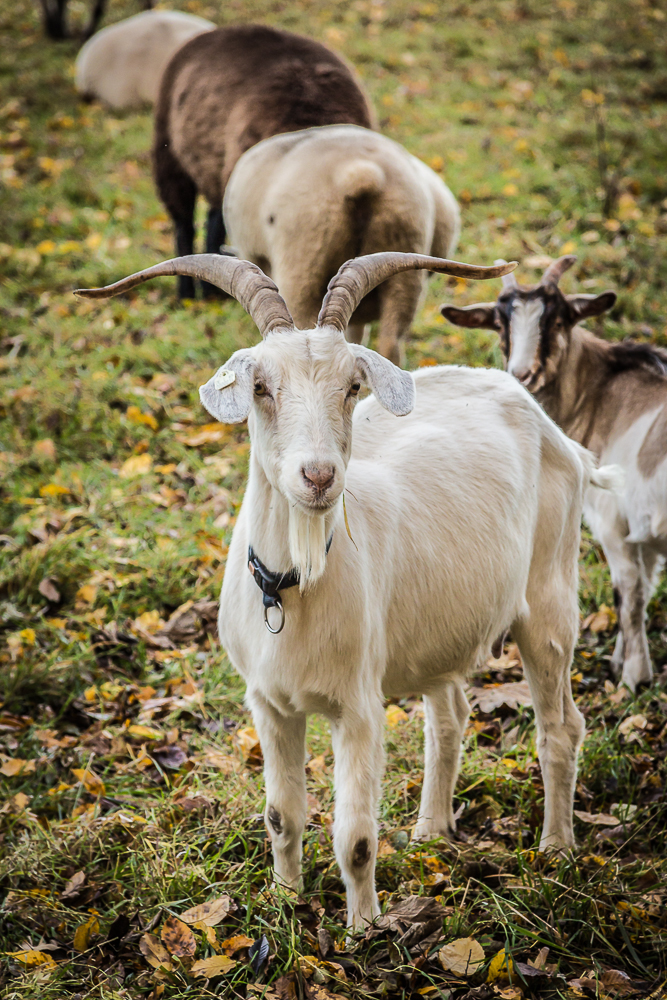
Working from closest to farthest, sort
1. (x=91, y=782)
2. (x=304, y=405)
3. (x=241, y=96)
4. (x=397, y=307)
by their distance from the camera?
(x=304, y=405), (x=91, y=782), (x=397, y=307), (x=241, y=96)

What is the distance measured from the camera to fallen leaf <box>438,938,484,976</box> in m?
2.81

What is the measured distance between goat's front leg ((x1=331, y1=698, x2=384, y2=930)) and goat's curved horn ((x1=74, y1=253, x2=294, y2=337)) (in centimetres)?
128

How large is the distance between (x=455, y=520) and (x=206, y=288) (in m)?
5.47

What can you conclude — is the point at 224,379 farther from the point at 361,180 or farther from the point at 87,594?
the point at 87,594

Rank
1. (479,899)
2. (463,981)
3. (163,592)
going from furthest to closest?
(163,592) < (479,899) < (463,981)

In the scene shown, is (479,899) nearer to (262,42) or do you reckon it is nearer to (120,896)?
(120,896)

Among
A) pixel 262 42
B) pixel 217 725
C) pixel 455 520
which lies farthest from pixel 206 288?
pixel 455 520

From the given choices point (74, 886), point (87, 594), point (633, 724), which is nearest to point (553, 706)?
point (633, 724)

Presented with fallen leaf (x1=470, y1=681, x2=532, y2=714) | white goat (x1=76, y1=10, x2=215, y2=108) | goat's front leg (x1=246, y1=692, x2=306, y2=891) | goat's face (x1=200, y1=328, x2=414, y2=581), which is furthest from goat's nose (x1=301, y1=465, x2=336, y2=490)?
white goat (x1=76, y1=10, x2=215, y2=108)

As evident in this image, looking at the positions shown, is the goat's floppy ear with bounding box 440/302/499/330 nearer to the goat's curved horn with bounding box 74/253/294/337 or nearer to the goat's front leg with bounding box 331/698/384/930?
the goat's curved horn with bounding box 74/253/294/337

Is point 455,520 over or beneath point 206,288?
over

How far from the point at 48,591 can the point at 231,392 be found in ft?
9.62

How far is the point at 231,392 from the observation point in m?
2.41

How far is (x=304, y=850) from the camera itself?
3475mm
